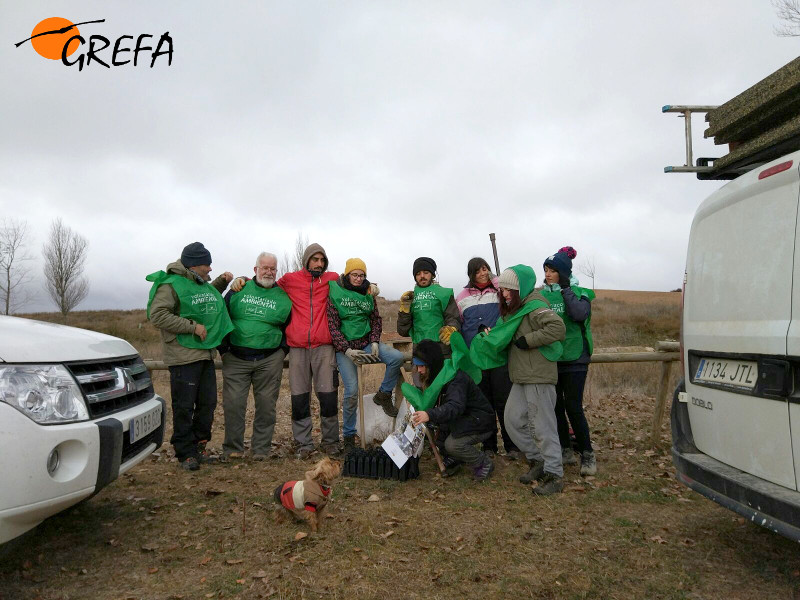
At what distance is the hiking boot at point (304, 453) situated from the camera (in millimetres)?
6004

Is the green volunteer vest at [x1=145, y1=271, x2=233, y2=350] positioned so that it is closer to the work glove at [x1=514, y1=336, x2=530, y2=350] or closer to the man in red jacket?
the man in red jacket

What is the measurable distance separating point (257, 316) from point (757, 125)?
4.65 meters

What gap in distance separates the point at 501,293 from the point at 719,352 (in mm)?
2122

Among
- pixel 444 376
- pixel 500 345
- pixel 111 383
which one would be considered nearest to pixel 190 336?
pixel 111 383

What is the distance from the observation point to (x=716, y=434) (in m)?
3.29

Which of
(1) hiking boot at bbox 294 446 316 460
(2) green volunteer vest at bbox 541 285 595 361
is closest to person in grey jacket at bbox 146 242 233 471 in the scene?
(1) hiking boot at bbox 294 446 316 460

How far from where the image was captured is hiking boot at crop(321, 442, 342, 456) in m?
6.11

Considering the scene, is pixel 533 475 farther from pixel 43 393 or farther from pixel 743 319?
pixel 43 393

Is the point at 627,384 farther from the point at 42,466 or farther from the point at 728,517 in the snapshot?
the point at 42,466

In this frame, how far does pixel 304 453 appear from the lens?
604 centimetres

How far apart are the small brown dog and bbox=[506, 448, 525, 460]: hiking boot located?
7.83 feet

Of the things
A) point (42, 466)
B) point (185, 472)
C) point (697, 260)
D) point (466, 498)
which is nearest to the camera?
point (42, 466)

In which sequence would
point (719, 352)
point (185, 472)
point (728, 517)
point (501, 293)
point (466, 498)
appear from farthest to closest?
point (185, 472)
point (501, 293)
point (466, 498)
point (728, 517)
point (719, 352)

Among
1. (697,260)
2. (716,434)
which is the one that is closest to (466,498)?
(716,434)
